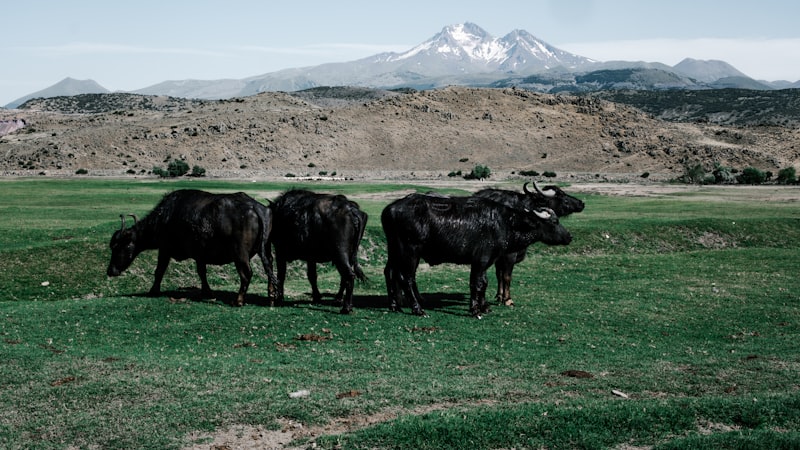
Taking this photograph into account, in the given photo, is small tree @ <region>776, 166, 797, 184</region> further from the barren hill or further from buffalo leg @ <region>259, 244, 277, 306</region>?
buffalo leg @ <region>259, 244, 277, 306</region>

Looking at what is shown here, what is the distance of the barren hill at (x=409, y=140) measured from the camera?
3846 inches

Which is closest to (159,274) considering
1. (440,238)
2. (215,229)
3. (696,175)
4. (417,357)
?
(215,229)

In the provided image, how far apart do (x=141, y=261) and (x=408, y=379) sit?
13.2 meters

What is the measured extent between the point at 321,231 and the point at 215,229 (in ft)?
7.89

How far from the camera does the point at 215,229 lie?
55.4 ft

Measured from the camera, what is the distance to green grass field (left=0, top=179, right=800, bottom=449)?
9.15 m

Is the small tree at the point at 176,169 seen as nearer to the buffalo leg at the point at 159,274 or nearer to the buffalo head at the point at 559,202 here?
the buffalo head at the point at 559,202

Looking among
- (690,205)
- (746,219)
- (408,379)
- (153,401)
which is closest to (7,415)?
(153,401)

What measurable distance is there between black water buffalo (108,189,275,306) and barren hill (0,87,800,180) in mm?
72006

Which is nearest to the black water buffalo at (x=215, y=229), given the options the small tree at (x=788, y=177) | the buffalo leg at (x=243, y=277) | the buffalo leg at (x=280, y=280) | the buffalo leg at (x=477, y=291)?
the buffalo leg at (x=243, y=277)

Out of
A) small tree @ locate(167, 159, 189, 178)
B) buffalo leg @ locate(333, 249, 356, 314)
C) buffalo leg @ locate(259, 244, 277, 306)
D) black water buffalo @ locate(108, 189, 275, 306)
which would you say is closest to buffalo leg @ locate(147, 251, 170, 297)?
black water buffalo @ locate(108, 189, 275, 306)

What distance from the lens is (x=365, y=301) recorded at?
59.3 ft

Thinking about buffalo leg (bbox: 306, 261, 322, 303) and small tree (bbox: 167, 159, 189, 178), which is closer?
buffalo leg (bbox: 306, 261, 322, 303)

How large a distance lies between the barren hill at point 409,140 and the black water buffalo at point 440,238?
239 feet
